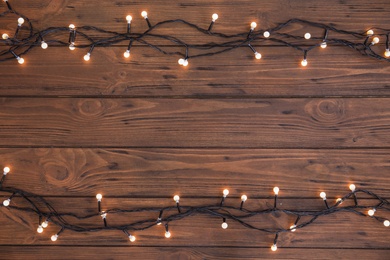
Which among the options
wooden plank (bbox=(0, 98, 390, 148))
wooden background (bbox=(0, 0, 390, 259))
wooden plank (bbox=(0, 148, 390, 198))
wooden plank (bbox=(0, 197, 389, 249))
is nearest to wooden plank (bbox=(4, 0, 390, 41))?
wooden background (bbox=(0, 0, 390, 259))

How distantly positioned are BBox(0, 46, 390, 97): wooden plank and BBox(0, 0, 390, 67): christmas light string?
0.02 metres

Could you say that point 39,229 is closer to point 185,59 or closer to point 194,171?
point 194,171

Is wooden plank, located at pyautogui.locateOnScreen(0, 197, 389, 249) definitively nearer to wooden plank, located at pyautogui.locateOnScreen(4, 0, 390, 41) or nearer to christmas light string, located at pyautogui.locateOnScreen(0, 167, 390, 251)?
christmas light string, located at pyautogui.locateOnScreen(0, 167, 390, 251)

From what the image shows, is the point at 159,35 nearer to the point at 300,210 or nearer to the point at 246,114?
the point at 246,114

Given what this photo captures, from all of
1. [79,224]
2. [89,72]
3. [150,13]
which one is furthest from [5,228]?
[150,13]

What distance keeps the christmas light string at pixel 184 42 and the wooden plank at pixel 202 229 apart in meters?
0.41

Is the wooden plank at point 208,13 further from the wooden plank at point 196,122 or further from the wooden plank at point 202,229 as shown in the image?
the wooden plank at point 202,229

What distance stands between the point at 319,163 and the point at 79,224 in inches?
27.6

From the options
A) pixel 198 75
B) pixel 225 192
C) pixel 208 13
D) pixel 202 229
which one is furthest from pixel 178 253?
pixel 208 13

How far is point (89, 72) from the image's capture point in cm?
107

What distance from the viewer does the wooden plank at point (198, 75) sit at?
105cm

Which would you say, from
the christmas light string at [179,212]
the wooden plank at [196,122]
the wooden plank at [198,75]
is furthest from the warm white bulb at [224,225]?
the wooden plank at [198,75]

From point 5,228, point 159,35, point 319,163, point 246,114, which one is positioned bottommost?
point 5,228

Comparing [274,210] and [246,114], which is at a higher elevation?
[246,114]
